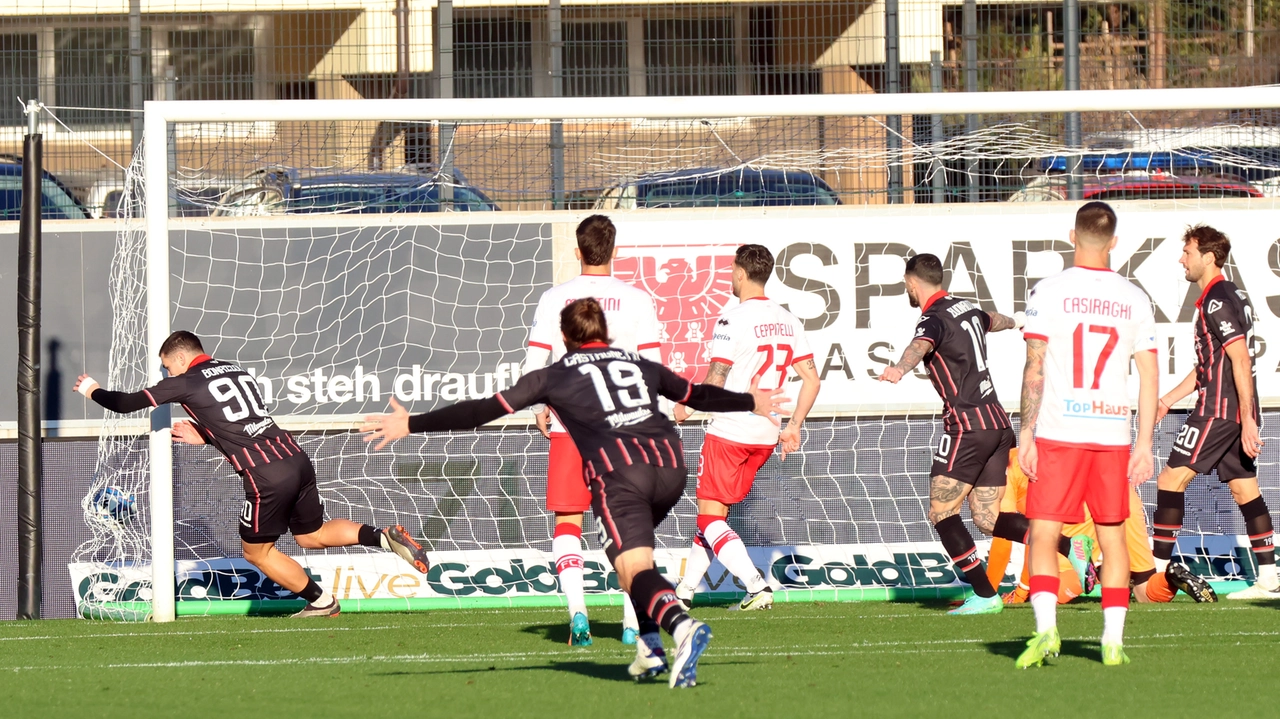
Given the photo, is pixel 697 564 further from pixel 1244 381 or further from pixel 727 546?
pixel 1244 381

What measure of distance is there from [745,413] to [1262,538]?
311 centimetres

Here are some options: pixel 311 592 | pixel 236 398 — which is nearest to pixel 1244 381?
pixel 311 592

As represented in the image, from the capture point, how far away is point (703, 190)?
10.8 meters

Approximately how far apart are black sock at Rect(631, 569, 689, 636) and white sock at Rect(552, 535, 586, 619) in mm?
1199

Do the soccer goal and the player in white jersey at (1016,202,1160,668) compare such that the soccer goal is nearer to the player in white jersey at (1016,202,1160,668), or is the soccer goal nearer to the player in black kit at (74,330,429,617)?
the player in black kit at (74,330,429,617)

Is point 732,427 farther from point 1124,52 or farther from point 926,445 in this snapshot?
point 1124,52

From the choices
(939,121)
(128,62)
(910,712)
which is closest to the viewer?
(910,712)

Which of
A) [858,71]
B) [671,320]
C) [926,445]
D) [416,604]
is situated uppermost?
[858,71]

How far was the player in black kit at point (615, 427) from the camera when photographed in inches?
222

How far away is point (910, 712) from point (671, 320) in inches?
207

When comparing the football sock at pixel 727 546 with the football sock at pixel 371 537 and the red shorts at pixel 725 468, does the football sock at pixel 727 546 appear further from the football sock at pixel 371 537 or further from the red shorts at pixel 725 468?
the football sock at pixel 371 537

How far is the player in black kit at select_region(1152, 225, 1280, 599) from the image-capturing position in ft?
26.8

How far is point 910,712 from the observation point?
16.7ft

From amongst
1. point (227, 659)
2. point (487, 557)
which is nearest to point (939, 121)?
point (487, 557)
